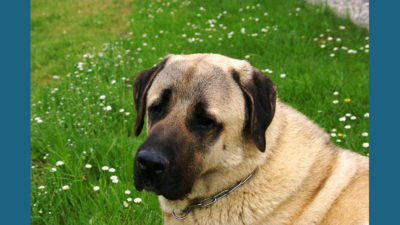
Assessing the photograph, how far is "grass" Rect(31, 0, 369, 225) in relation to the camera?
3.75 m

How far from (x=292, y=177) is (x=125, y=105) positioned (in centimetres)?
291

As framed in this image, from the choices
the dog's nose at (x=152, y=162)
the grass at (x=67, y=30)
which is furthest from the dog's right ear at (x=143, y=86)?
the grass at (x=67, y=30)

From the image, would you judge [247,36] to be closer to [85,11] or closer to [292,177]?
[292,177]

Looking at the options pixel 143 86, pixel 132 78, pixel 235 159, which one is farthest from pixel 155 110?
pixel 132 78

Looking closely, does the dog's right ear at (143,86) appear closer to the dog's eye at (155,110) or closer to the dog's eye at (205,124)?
the dog's eye at (155,110)

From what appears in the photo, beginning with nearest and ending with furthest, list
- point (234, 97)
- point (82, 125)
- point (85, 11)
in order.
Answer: point (234, 97)
point (82, 125)
point (85, 11)

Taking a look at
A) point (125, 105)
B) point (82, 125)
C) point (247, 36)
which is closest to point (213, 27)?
point (247, 36)

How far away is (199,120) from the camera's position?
8.77ft

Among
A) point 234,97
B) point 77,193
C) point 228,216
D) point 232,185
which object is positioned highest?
point 234,97

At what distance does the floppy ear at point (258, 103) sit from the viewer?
267 cm

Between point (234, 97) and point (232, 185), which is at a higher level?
point (234, 97)

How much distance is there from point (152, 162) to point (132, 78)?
3.83 m

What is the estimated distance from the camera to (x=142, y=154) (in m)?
2.46

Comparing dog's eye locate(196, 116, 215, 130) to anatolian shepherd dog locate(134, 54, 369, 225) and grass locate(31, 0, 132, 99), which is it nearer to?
anatolian shepherd dog locate(134, 54, 369, 225)
